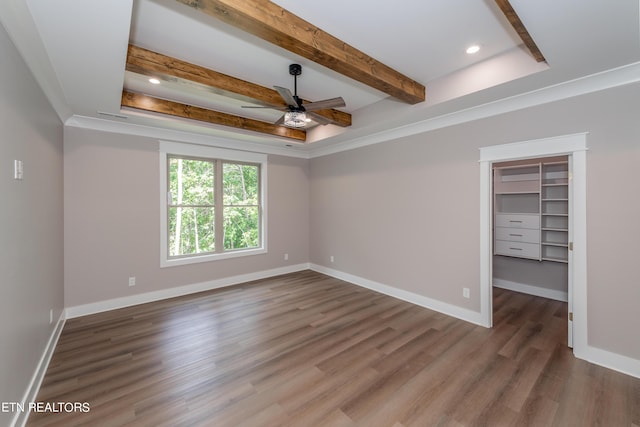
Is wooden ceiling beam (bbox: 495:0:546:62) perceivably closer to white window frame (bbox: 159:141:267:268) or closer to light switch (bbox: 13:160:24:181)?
light switch (bbox: 13:160:24:181)

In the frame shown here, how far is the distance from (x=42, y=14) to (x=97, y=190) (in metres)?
2.64

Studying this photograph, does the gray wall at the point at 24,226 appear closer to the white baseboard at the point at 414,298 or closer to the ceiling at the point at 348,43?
the ceiling at the point at 348,43

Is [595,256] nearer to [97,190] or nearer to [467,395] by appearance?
[467,395]

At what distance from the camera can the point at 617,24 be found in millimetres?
1807

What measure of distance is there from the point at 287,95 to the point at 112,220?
318cm

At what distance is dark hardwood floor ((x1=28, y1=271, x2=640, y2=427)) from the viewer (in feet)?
6.22

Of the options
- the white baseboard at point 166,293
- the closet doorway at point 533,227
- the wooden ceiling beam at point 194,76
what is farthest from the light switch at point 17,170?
the closet doorway at point 533,227

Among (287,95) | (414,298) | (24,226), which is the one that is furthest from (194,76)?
(414,298)

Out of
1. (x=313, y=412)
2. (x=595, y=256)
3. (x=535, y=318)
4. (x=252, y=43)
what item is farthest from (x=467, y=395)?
(x=252, y=43)

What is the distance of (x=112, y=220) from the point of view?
12.5ft

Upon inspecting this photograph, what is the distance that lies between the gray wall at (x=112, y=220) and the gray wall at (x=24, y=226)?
0.75 m

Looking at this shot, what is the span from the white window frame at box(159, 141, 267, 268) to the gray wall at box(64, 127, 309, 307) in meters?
0.08

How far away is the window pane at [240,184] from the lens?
4.99m

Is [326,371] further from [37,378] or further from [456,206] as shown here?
[456,206]
